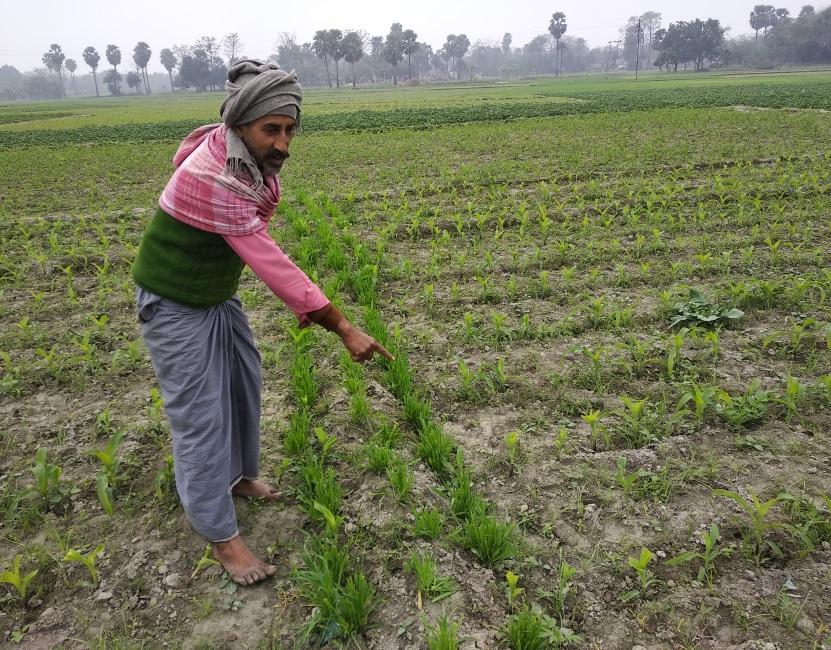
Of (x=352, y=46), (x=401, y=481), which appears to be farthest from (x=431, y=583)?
(x=352, y=46)

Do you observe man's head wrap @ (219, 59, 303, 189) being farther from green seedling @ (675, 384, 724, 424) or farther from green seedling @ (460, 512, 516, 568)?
green seedling @ (675, 384, 724, 424)

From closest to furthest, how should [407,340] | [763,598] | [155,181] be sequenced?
[763,598], [407,340], [155,181]

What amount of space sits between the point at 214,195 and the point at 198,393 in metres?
0.79

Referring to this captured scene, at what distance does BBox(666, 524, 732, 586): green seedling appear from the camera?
228 cm

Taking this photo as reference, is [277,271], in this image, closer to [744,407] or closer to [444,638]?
[444,638]

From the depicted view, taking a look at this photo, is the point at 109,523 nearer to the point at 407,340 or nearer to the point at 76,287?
the point at 407,340

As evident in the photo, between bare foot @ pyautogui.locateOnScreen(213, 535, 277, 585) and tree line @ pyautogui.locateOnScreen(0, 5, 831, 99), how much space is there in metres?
76.0

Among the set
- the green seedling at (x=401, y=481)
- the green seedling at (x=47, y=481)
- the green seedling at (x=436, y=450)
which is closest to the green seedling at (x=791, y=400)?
the green seedling at (x=436, y=450)

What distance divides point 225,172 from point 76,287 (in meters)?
4.83

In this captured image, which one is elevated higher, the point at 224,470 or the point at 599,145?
the point at 599,145

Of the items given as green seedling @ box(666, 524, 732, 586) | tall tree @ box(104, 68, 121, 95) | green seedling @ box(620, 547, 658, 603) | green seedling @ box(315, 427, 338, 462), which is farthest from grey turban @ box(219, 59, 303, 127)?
tall tree @ box(104, 68, 121, 95)

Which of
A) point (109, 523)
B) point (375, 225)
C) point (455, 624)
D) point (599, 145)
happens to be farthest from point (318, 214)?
point (599, 145)

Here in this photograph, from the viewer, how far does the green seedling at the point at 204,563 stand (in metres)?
2.35

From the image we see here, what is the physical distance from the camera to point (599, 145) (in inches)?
569
